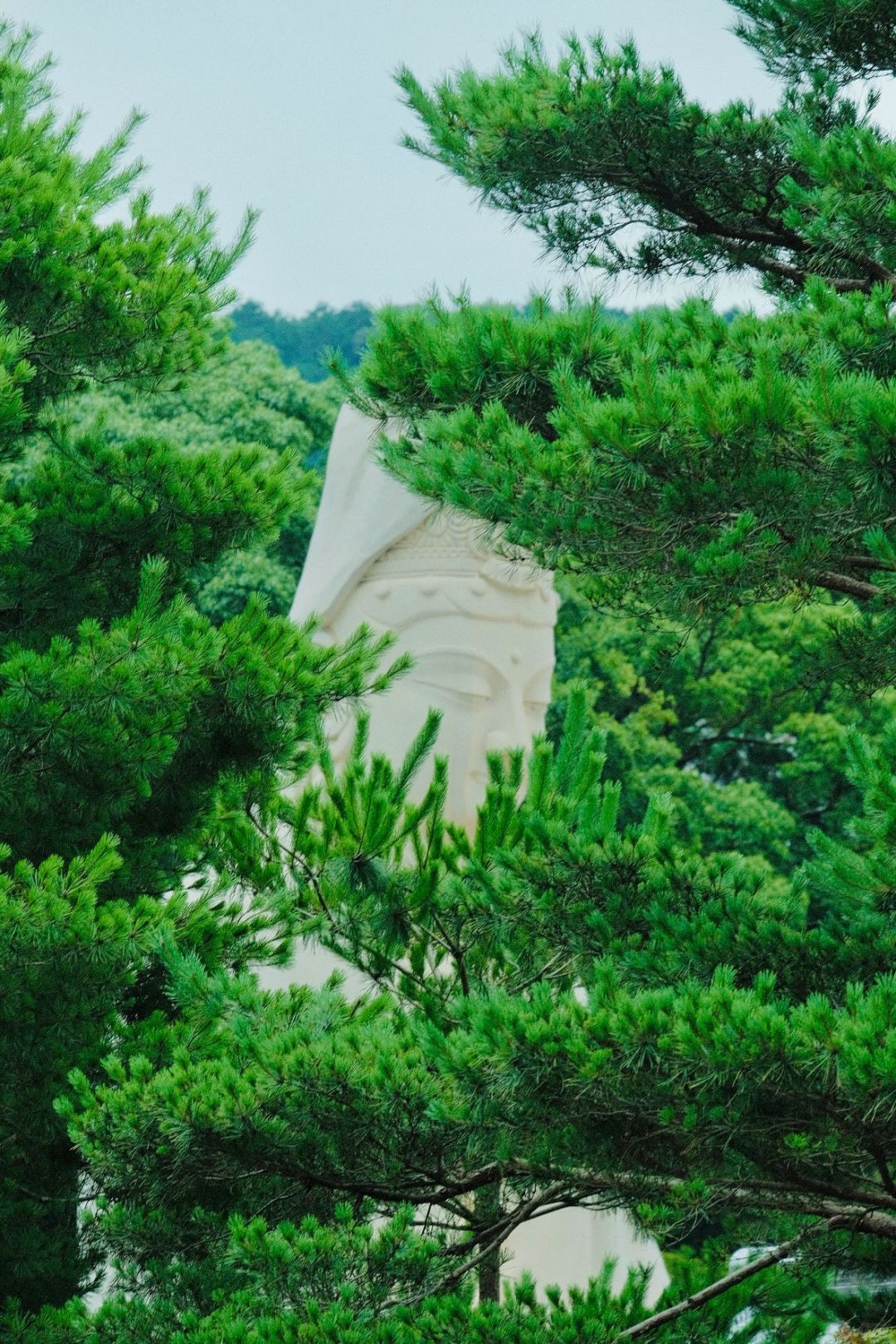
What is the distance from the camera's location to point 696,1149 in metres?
3.41

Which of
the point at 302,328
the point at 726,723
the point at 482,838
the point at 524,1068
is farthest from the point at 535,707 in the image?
the point at 302,328

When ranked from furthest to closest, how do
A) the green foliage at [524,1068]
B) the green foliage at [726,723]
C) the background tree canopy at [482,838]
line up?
the green foliage at [726,723], the background tree canopy at [482,838], the green foliage at [524,1068]

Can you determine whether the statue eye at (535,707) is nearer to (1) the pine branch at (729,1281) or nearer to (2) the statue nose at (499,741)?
(2) the statue nose at (499,741)

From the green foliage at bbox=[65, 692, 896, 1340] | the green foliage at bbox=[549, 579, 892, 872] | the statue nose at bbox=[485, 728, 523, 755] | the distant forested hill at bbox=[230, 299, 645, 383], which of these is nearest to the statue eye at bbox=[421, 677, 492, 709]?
the statue nose at bbox=[485, 728, 523, 755]

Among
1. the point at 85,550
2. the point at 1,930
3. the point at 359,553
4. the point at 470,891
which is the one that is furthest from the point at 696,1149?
the point at 359,553

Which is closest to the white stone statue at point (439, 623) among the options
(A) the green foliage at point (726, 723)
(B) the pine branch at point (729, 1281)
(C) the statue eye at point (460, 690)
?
(C) the statue eye at point (460, 690)

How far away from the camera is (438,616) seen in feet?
23.3

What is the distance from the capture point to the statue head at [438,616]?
702 cm

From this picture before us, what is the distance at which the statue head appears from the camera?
7.02 meters

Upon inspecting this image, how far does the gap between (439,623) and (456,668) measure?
0.20 metres

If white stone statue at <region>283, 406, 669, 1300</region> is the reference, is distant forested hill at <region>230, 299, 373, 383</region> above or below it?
above

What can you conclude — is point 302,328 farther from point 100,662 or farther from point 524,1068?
point 524,1068

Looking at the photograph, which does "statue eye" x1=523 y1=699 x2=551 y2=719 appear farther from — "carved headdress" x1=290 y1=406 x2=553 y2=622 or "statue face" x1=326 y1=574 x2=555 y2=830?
"carved headdress" x1=290 y1=406 x2=553 y2=622

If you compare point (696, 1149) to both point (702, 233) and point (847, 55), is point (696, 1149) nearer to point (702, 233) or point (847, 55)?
point (702, 233)
